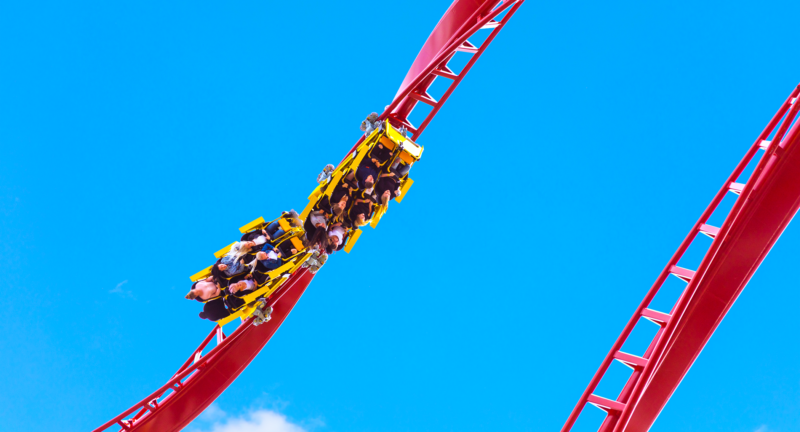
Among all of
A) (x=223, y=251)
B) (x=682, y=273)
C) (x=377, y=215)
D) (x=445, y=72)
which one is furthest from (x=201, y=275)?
(x=682, y=273)

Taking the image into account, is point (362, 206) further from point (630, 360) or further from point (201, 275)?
point (630, 360)

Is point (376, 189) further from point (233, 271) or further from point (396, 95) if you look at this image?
point (233, 271)

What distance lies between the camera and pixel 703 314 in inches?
231

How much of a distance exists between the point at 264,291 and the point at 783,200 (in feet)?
17.9

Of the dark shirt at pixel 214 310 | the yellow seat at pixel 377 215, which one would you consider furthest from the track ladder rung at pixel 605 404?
the dark shirt at pixel 214 310

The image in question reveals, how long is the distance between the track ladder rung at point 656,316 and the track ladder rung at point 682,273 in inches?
16.8

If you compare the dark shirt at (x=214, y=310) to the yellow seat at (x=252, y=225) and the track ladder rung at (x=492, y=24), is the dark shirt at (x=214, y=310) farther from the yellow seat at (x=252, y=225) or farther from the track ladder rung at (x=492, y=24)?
the track ladder rung at (x=492, y=24)

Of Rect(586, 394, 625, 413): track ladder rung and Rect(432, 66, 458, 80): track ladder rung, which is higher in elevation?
Rect(432, 66, 458, 80): track ladder rung

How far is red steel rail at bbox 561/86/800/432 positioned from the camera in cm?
534

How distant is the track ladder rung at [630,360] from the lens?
6.18 metres

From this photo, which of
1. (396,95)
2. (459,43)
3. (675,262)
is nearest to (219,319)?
(396,95)

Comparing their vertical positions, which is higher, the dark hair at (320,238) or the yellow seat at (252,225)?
the dark hair at (320,238)

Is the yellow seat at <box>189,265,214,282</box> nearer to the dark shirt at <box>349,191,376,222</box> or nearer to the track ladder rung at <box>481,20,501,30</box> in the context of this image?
the dark shirt at <box>349,191,376,222</box>

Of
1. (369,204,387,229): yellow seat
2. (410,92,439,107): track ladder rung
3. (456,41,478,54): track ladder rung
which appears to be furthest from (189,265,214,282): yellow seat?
(456,41,478,54): track ladder rung
